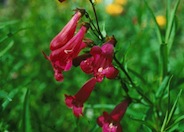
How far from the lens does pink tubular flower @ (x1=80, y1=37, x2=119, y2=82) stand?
67.5 inches

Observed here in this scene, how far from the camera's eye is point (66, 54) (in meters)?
1.82

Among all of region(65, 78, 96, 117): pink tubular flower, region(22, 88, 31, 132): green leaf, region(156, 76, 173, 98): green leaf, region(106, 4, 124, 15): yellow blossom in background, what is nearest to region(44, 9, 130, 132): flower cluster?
region(65, 78, 96, 117): pink tubular flower

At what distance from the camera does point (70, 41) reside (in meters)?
1.85

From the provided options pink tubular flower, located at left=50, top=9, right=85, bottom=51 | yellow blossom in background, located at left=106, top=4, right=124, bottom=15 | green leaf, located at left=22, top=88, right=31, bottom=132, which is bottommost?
yellow blossom in background, located at left=106, top=4, right=124, bottom=15

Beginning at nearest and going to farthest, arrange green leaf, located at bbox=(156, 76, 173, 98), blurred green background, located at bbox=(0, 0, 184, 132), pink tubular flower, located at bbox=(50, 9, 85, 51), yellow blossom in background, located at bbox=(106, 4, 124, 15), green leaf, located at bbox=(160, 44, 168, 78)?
1. pink tubular flower, located at bbox=(50, 9, 85, 51)
2. green leaf, located at bbox=(160, 44, 168, 78)
3. green leaf, located at bbox=(156, 76, 173, 98)
4. blurred green background, located at bbox=(0, 0, 184, 132)
5. yellow blossom in background, located at bbox=(106, 4, 124, 15)

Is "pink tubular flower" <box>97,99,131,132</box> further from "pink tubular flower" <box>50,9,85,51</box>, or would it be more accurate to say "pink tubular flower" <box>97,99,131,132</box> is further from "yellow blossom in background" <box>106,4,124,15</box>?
"yellow blossom in background" <box>106,4,124,15</box>

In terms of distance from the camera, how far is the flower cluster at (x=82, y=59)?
1745mm

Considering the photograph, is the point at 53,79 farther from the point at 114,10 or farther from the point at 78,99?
the point at 114,10

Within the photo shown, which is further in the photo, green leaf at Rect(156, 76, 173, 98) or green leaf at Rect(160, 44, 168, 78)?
green leaf at Rect(156, 76, 173, 98)

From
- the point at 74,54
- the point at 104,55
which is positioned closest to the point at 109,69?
the point at 104,55

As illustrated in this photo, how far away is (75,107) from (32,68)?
2.57 metres

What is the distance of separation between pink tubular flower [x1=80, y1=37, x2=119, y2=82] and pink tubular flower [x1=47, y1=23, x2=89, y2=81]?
0.08 m

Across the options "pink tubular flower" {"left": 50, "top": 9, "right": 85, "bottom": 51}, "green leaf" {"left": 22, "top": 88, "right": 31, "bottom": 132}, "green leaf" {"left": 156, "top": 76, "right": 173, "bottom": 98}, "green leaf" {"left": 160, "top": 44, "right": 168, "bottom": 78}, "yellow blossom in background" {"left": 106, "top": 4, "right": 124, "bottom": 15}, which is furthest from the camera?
"yellow blossom in background" {"left": 106, "top": 4, "right": 124, "bottom": 15}

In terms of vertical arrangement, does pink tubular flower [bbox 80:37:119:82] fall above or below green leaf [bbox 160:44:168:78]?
above
